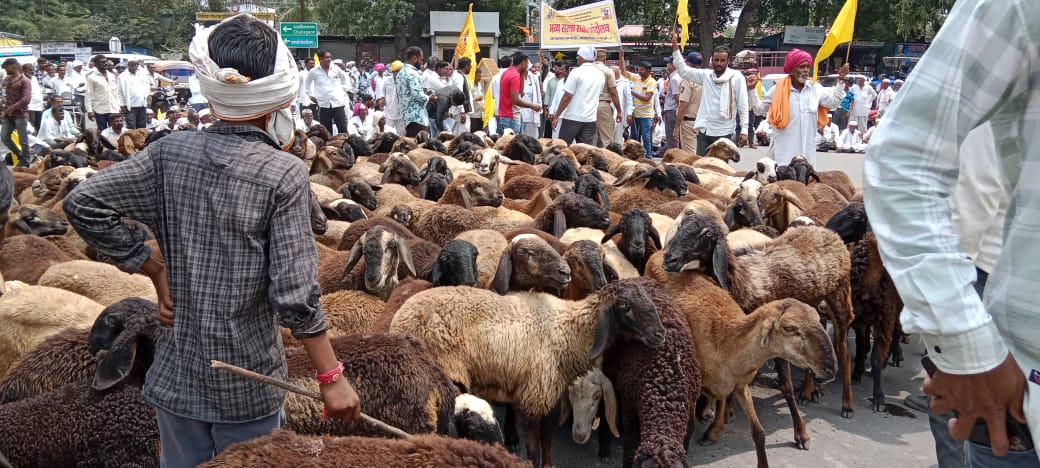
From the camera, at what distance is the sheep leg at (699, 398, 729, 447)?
5008mm

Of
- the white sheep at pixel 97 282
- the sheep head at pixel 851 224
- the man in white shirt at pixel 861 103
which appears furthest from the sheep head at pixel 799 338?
the man in white shirt at pixel 861 103

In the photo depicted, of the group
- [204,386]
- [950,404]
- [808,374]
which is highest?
[950,404]

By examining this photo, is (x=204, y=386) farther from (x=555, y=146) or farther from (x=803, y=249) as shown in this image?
(x=555, y=146)

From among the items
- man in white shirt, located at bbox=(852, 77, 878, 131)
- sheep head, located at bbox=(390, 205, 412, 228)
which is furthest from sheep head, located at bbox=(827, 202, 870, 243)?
man in white shirt, located at bbox=(852, 77, 878, 131)

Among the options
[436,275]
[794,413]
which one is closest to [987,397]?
[794,413]

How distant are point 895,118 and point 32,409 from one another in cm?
357

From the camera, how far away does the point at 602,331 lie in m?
4.46

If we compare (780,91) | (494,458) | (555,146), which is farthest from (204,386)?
(555,146)

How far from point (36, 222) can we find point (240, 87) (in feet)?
20.5

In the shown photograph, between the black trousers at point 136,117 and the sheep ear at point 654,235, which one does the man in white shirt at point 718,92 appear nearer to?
the sheep ear at point 654,235

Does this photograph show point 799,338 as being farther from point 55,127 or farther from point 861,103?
point 861,103

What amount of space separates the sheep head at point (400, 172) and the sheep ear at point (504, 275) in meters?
5.08

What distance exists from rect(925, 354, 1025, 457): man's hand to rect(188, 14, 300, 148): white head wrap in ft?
6.22

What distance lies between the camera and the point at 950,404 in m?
1.60
